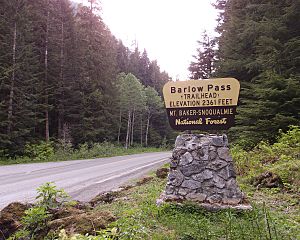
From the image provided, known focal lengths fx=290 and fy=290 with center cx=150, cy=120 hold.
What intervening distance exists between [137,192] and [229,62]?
10.5 m

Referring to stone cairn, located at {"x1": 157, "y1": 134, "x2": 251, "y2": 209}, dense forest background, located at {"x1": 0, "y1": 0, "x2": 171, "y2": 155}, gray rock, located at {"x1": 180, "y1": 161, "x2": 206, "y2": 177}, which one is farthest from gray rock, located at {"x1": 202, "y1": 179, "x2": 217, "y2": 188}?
dense forest background, located at {"x1": 0, "y1": 0, "x2": 171, "y2": 155}

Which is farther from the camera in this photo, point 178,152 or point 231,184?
point 178,152

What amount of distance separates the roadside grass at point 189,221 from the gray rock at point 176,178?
0.54 m

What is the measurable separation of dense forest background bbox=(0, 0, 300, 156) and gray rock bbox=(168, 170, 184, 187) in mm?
6469

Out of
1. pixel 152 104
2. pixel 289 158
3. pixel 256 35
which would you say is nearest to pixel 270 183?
pixel 289 158

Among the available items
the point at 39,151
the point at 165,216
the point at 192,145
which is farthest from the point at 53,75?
the point at 165,216

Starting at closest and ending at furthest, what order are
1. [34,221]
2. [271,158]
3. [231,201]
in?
1. [34,221]
2. [231,201]
3. [271,158]

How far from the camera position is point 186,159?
5988 mm

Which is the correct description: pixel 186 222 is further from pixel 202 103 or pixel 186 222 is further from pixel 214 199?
pixel 202 103

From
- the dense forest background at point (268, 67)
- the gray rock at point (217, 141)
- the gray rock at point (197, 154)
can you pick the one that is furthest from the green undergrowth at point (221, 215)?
the dense forest background at point (268, 67)

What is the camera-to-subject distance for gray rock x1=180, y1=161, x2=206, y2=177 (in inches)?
231

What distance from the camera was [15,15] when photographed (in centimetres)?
2109

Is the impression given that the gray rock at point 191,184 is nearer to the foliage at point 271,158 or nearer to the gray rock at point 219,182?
the gray rock at point 219,182

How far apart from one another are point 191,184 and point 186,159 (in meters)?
0.51
